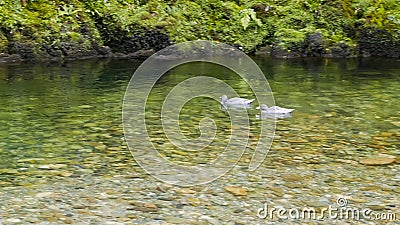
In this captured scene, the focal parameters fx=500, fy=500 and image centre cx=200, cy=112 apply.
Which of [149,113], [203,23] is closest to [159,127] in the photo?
[149,113]

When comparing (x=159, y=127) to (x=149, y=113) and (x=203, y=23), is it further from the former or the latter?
(x=203, y=23)

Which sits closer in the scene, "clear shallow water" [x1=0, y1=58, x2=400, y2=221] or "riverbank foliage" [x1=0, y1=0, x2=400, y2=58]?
"clear shallow water" [x1=0, y1=58, x2=400, y2=221]

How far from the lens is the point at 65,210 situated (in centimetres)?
395

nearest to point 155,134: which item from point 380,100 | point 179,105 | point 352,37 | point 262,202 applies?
point 179,105

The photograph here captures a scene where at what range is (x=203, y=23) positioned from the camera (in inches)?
628

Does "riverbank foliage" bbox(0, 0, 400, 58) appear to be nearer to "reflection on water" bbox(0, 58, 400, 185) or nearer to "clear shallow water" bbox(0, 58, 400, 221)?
"reflection on water" bbox(0, 58, 400, 185)

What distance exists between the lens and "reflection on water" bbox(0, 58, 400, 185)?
5414mm

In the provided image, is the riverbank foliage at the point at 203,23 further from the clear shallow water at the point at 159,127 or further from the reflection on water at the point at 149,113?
the clear shallow water at the point at 159,127

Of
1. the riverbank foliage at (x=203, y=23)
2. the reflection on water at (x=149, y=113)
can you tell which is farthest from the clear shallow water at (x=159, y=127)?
the riverbank foliage at (x=203, y=23)

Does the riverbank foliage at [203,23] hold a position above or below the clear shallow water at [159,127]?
above

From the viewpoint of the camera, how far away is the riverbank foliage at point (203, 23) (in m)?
13.7

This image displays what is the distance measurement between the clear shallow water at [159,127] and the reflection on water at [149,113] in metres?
0.01

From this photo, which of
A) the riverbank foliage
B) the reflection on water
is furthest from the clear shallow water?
the riverbank foliage

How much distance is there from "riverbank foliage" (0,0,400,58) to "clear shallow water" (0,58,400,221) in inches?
105
